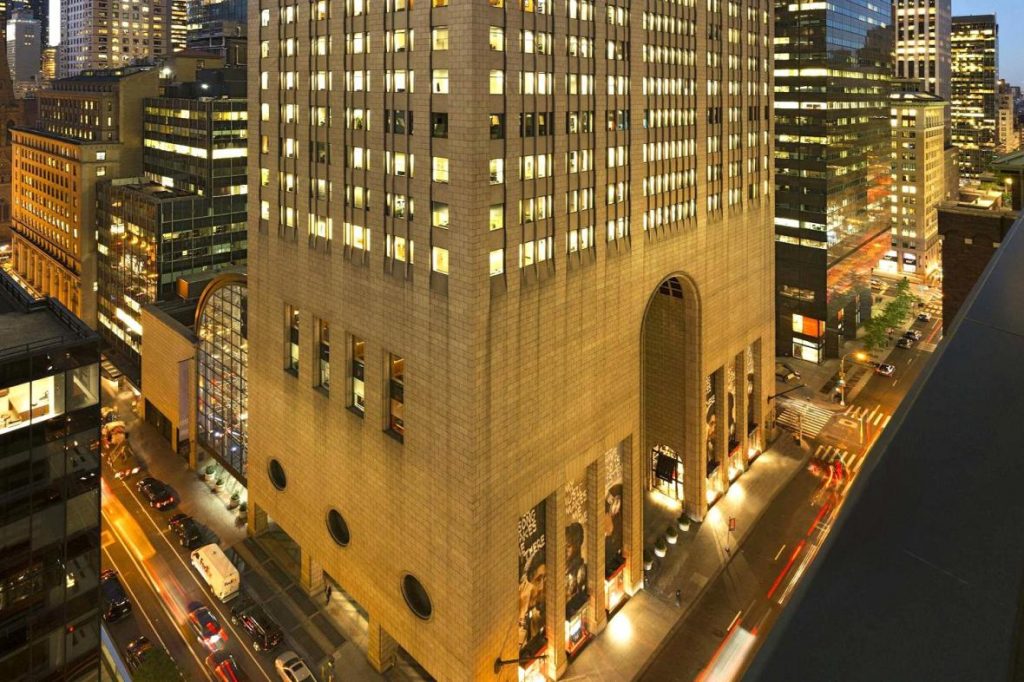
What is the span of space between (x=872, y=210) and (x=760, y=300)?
6669 cm

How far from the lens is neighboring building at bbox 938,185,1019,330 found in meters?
50.0

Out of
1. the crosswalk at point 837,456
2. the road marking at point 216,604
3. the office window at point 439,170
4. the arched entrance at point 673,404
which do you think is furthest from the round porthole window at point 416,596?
the crosswalk at point 837,456

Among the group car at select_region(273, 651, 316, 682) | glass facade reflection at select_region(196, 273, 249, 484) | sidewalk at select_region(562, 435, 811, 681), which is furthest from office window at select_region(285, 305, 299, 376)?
sidewalk at select_region(562, 435, 811, 681)

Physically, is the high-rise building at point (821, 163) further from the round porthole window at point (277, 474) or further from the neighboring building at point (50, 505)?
the neighboring building at point (50, 505)

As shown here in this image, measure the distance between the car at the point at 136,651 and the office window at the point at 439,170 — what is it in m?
41.5

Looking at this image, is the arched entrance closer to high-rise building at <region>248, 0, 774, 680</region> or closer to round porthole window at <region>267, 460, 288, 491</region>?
high-rise building at <region>248, 0, 774, 680</region>

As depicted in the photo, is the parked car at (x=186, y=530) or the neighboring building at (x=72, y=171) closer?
the parked car at (x=186, y=530)

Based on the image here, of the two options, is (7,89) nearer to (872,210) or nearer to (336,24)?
(336,24)

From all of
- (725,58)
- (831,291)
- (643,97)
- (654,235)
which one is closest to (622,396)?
(654,235)

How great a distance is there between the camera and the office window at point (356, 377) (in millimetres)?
53659

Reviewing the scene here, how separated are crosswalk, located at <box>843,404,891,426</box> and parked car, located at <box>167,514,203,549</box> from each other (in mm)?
84645

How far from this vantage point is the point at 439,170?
147 feet

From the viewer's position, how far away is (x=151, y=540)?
226 ft

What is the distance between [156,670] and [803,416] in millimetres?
82770
